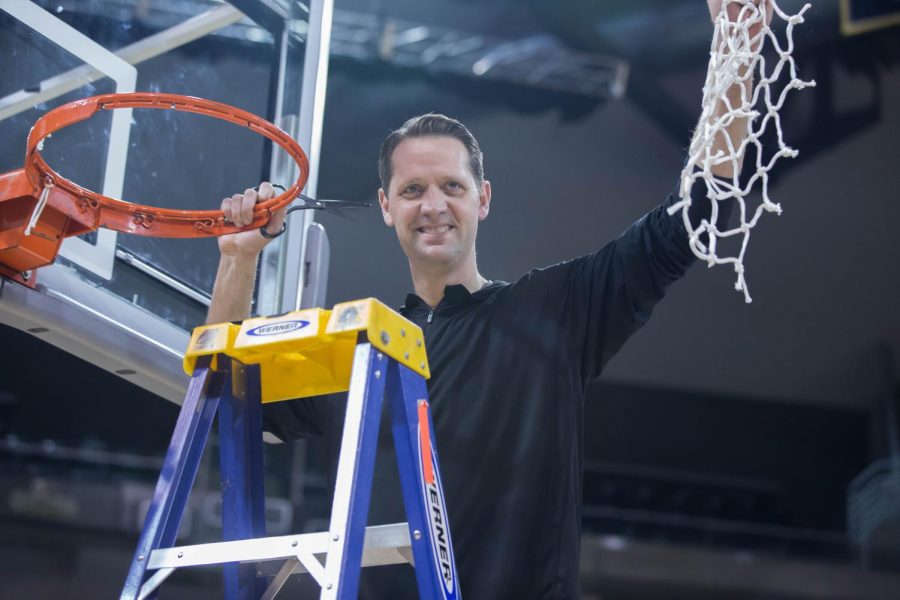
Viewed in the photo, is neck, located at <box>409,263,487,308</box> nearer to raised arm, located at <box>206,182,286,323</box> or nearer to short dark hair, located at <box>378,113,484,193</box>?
short dark hair, located at <box>378,113,484,193</box>

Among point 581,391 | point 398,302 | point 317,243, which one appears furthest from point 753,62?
point 398,302

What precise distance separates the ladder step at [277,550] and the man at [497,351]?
22 cm

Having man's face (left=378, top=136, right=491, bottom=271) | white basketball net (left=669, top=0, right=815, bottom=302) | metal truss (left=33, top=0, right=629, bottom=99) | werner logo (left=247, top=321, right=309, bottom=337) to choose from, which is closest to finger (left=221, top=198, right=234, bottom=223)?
man's face (left=378, top=136, right=491, bottom=271)

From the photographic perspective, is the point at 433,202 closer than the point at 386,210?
Yes

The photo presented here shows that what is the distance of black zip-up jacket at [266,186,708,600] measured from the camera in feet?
6.13

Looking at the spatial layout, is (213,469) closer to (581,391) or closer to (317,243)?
(317,243)

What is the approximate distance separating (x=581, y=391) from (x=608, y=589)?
25.2 feet

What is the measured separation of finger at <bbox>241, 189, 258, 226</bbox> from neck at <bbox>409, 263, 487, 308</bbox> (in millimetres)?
364

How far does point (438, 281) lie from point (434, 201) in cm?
17

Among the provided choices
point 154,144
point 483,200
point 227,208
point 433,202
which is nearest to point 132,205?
point 227,208

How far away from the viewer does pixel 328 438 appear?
2141 millimetres

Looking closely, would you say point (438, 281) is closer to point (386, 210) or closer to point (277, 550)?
point (386, 210)

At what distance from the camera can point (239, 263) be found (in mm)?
2180

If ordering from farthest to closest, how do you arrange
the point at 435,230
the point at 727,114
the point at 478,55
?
the point at 478,55
the point at 435,230
the point at 727,114
